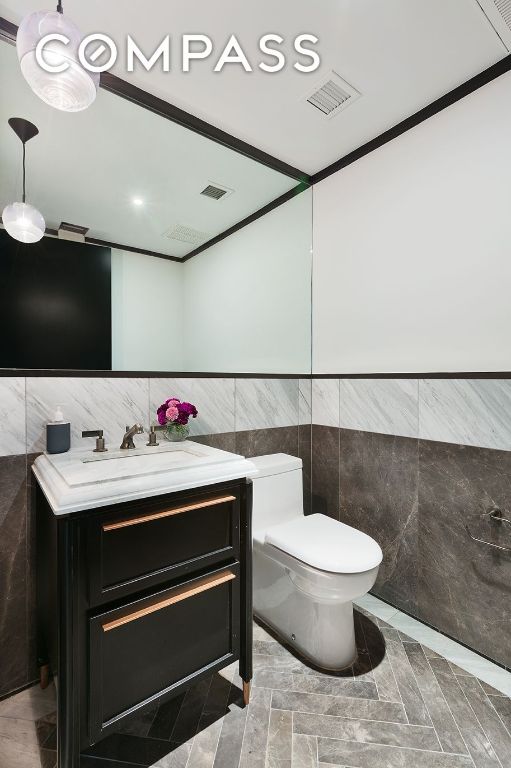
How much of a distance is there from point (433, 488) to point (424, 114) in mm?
1824

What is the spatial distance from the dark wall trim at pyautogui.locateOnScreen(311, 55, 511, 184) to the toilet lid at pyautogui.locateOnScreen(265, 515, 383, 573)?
204cm

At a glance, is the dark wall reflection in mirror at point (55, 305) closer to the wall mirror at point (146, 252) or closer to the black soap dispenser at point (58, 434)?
the wall mirror at point (146, 252)

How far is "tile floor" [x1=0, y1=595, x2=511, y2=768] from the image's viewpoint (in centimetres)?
115

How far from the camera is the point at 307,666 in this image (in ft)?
5.03

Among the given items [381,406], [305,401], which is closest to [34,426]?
[305,401]

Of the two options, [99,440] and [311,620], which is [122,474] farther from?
[311,620]

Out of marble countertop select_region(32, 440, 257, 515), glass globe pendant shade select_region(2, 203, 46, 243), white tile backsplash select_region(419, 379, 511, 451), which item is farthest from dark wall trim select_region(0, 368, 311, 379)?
white tile backsplash select_region(419, 379, 511, 451)

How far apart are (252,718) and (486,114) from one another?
2.59 m

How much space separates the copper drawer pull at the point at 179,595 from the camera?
103 centimetres

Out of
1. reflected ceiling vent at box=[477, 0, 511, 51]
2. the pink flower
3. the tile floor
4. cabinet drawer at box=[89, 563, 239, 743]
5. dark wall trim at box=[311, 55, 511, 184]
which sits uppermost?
reflected ceiling vent at box=[477, 0, 511, 51]

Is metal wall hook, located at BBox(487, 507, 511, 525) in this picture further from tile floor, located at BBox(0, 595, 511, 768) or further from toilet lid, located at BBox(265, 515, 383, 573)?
tile floor, located at BBox(0, 595, 511, 768)

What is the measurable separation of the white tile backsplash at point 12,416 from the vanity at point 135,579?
0.13 meters

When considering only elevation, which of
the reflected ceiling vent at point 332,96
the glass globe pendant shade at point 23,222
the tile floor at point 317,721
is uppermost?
the reflected ceiling vent at point 332,96

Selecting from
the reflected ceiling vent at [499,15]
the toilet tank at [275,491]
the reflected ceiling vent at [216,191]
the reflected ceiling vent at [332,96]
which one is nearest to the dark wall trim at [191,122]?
the reflected ceiling vent at [216,191]
